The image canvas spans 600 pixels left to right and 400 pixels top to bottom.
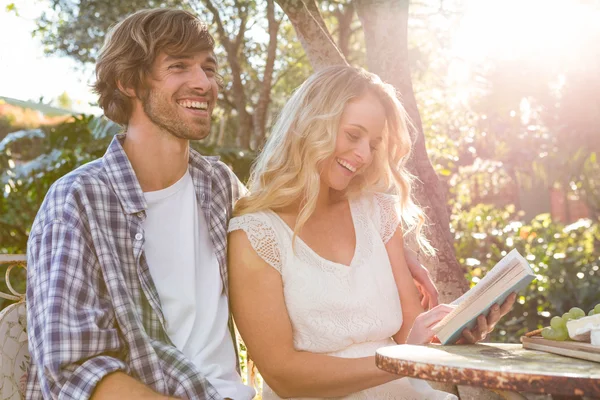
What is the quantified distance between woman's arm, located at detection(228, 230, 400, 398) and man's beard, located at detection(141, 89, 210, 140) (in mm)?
545

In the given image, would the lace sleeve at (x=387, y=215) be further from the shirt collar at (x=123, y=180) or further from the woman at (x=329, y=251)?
the shirt collar at (x=123, y=180)

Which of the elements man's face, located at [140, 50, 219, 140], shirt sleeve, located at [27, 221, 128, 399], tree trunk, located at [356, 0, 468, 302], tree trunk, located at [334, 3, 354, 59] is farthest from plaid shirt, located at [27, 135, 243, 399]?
tree trunk, located at [334, 3, 354, 59]

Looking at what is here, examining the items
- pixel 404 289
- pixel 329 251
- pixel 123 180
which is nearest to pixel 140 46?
pixel 123 180

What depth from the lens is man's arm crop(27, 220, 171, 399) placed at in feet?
7.56

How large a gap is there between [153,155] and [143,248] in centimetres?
44

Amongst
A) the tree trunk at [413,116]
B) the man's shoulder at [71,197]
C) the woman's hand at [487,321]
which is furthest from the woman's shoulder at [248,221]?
the tree trunk at [413,116]

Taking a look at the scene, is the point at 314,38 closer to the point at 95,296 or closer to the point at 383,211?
the point at 383,211

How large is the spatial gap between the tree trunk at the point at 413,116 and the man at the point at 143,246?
123 cm

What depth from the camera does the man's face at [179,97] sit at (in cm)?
296

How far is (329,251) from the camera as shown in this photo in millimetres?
3238

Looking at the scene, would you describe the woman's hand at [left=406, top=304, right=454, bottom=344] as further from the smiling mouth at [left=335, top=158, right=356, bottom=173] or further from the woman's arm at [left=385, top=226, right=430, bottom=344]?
the smiling mouth at [left=335, top=158, right=356, bottom=173]

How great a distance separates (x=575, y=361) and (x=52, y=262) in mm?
1581

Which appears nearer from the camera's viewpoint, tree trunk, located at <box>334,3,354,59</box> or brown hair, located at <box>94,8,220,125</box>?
brown hair, located at <box>94,8,220,125</box>

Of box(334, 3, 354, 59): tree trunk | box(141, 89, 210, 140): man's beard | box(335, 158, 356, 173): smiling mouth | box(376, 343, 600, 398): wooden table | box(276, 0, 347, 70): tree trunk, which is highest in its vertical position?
box(334, 3, 354, 59): tree trunk
